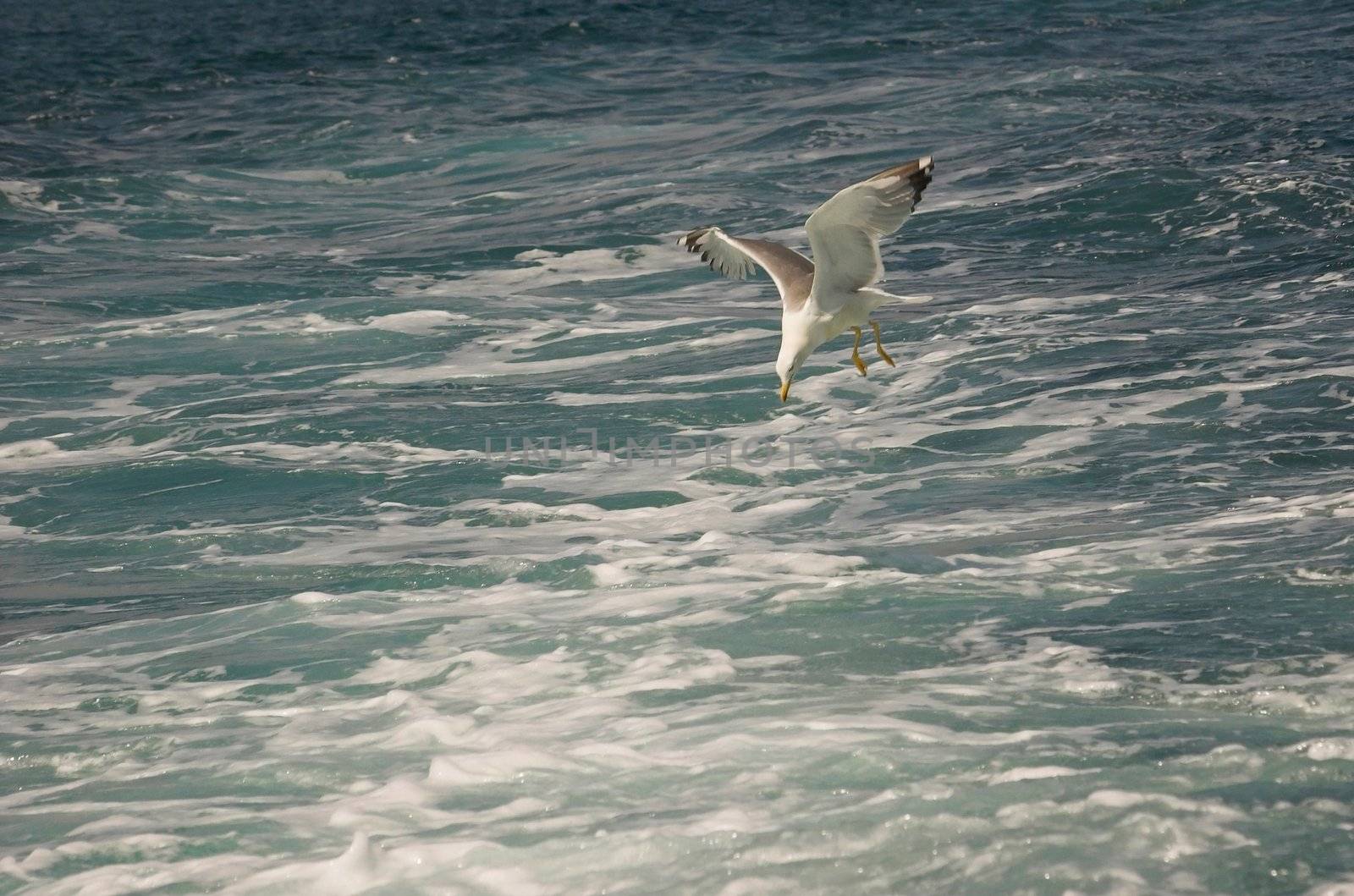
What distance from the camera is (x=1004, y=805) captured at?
5453 mm

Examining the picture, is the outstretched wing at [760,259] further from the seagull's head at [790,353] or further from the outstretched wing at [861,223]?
A: the outstretched wing at [861,223]

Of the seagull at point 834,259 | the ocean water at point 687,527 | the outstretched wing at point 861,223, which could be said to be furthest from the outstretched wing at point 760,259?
the ocean water at point 687,527

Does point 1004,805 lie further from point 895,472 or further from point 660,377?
point 660,377

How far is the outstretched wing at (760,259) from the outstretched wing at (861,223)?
46cm

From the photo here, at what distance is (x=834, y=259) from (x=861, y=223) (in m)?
0.41

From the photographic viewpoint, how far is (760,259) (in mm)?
9258

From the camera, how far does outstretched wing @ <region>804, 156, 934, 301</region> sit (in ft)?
24.5

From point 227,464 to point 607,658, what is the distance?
4631 millimetres

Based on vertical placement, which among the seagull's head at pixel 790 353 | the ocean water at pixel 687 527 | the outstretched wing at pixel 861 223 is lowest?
the ocean water at pixel 687 527

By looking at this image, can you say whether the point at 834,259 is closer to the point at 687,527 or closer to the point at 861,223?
the point at 861,223

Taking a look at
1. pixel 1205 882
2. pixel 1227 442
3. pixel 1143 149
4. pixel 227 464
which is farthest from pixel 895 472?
pixel 1143 149

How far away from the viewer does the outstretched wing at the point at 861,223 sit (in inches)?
294

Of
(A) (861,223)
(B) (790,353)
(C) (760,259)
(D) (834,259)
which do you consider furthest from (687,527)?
(A) (861,223)

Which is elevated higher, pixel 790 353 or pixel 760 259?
pixel 760 259
